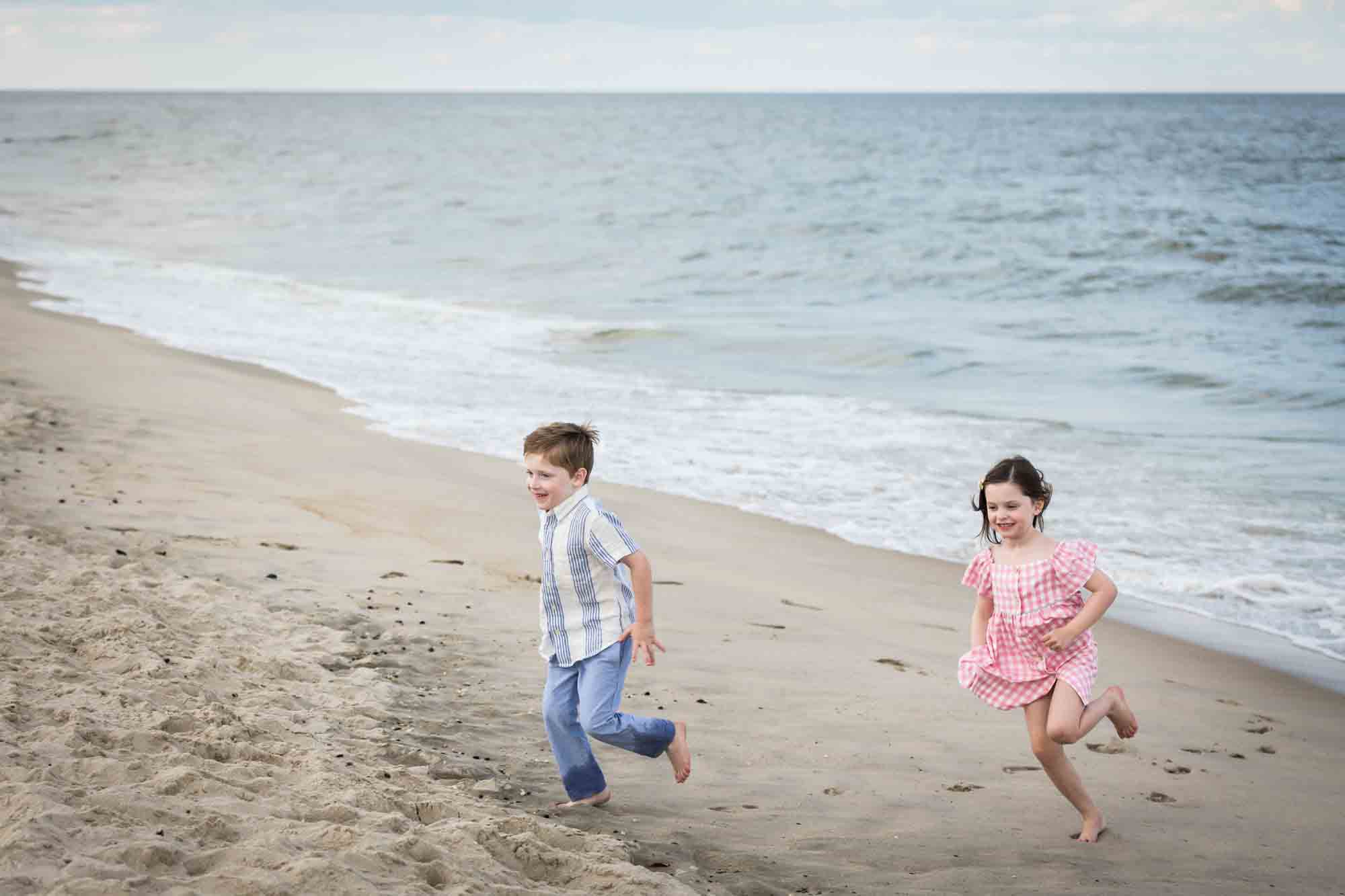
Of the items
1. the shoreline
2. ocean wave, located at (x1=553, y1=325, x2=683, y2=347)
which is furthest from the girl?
ocean wave, located at (x1=553, y1=325, x2=683, y2=347)

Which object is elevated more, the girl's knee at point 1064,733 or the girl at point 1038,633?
the girl at point 1038,633

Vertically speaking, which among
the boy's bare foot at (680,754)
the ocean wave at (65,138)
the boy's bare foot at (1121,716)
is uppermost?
the ocean wave at (65,138)

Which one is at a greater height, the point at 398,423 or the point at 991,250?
the point at 991,250

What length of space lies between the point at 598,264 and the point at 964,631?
20.9 meters

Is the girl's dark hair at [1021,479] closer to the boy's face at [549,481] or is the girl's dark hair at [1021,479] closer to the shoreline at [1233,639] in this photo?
the boy's face at [549,481]

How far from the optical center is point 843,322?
62.7 ft

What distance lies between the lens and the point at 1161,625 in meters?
6.54

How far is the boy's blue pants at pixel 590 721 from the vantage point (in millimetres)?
3879

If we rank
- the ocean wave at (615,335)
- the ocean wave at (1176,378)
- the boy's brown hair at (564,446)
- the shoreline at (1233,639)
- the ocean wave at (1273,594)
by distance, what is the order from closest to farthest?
the boy's brown hair at (564,446) < the shoreline at (1233,639) < the ocean wave at (1273,594) < the ocean wave at (1176,378) < the ocean wave at (615,335)

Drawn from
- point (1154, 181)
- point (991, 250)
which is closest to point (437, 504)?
point (991, 250)

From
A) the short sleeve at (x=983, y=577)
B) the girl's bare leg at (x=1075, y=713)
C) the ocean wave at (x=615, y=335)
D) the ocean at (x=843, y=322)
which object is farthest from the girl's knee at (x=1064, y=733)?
the ocean wave at (x=615, y=335)

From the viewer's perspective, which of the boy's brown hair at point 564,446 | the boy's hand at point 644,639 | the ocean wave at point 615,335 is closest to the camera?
the boy's hand at point 644,639

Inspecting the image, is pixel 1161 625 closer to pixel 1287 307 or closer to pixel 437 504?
pixel 437 504

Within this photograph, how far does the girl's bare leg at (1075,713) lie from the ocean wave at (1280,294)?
1892 centimetres
